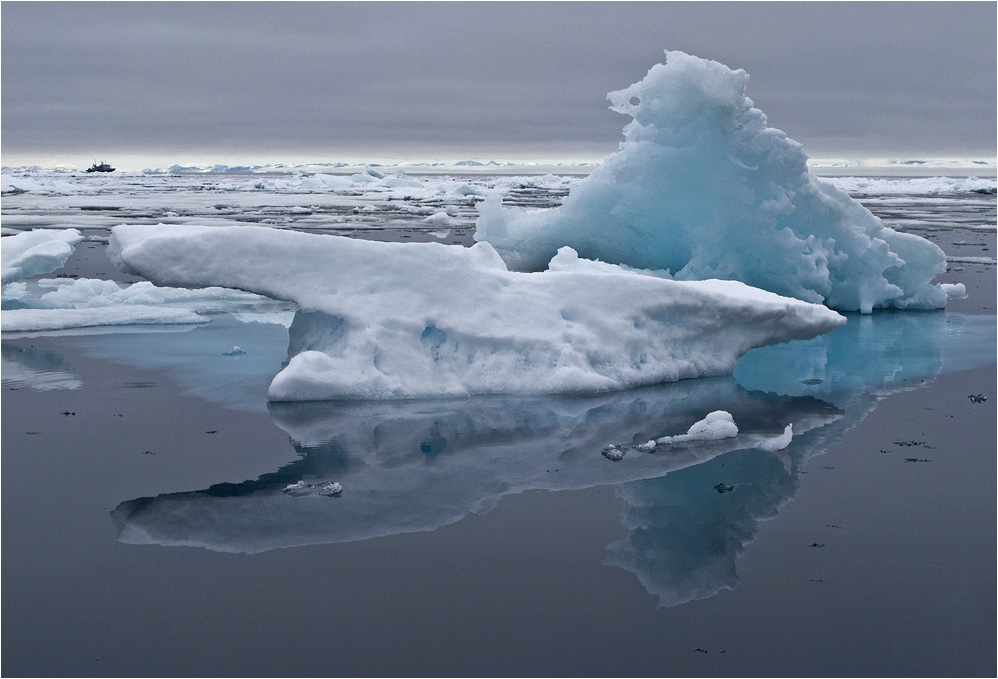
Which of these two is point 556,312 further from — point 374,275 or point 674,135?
point 674,135

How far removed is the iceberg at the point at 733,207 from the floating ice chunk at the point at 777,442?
15.4ft

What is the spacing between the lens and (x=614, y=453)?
16.4ft

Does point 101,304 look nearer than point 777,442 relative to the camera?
No

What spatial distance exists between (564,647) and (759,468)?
6.87ft

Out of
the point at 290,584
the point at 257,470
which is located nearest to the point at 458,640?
the point at 290,584

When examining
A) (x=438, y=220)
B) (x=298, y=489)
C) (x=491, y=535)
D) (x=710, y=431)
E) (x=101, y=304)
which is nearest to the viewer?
(x=491, y=535)

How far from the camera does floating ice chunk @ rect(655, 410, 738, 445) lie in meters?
5.26

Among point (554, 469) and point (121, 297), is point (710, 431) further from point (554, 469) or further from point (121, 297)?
point (121, 297)

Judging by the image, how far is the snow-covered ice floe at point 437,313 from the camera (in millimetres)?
6199

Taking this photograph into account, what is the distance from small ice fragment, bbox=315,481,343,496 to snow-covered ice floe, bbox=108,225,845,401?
162cm

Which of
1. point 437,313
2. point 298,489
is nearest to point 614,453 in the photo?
point 298,489

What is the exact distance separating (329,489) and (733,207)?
21.6 feet

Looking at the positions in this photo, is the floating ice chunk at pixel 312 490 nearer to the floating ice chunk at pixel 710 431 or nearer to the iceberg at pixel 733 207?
the floating ice chunk at pixel 710 431

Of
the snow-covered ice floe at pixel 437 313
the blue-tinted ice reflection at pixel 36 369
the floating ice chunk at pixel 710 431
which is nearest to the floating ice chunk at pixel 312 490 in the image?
the snow-covered ice floe at pixel 437 313
